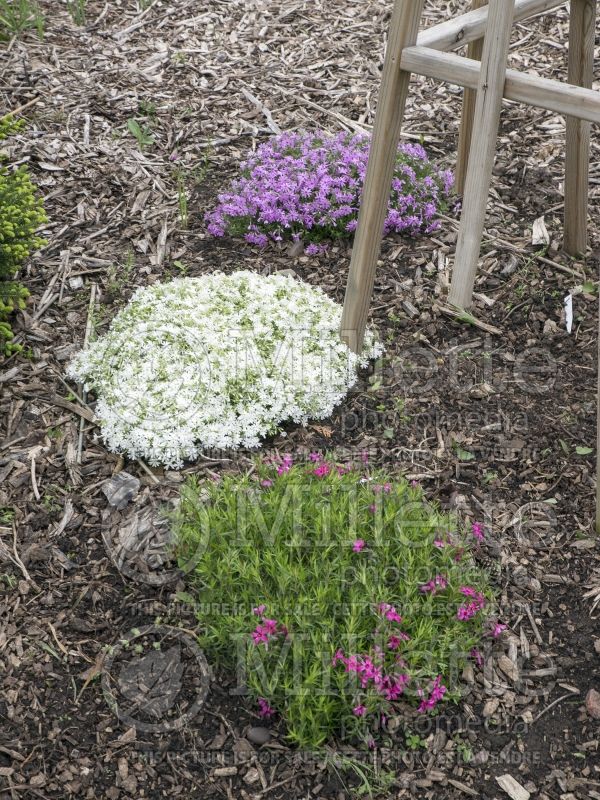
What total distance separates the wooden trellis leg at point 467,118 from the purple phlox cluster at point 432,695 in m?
2.81

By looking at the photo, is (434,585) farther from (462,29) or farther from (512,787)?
(462,29)

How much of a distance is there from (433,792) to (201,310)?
230 cm

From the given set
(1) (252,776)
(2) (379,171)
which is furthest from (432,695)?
(2) (379,171)

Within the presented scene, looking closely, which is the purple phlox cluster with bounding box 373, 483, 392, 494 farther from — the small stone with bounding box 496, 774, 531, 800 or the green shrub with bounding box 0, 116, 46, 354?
the green shrub with bounding box 0, 116, 46, 354

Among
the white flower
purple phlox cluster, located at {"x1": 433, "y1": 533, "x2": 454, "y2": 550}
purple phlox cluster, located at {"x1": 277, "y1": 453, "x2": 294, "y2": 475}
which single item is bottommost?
purple phlox cluster, located at {"x1": 433, "y1": 533, "x2": 454, "y2": 550}

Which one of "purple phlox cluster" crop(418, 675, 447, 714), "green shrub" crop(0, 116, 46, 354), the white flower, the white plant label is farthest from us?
the white plant label

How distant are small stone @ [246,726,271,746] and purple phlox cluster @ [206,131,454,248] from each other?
268 cm

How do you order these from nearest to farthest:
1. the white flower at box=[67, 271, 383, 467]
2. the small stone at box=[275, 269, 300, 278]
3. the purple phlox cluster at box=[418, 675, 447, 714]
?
1. the purple phlox cluster at box=[418, 675, 447, 714]
2. the white flower at box=[67, 271, 383, 467]
3. the small stone at box=[275, 269, 300, 278]

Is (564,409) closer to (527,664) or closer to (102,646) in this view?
(527,664)

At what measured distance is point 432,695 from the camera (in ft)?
9.12

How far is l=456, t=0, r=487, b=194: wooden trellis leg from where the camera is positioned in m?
4.28

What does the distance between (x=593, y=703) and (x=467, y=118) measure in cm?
294

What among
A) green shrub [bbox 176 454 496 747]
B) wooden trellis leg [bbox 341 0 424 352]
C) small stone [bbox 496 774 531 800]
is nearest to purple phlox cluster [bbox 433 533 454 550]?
green shrub [bbox 176 454 496 747]

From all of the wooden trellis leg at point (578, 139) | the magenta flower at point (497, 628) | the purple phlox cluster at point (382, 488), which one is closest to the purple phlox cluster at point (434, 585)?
the magenta flower at point (497, 628)
